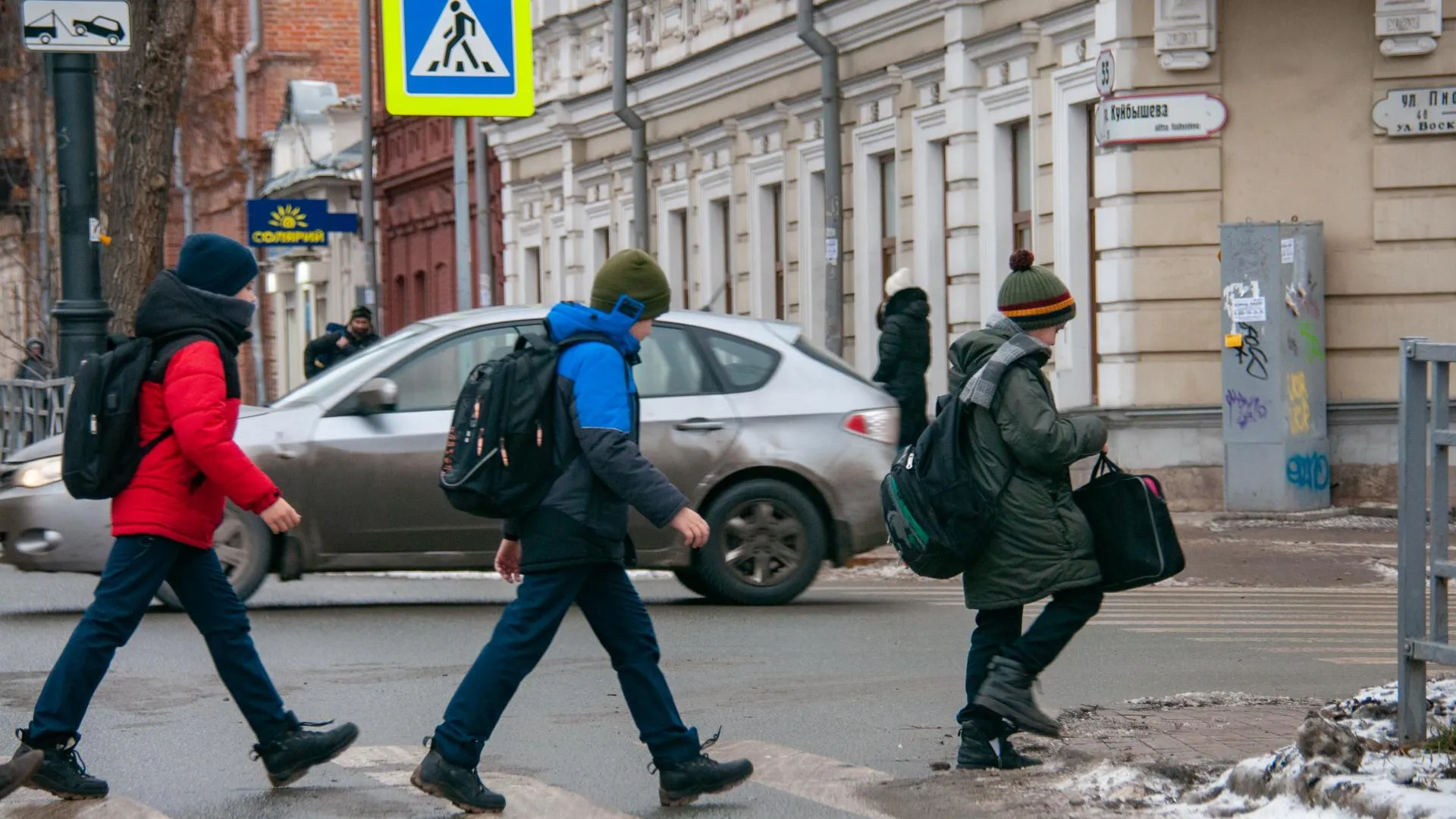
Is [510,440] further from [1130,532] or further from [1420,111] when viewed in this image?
[1420,111]

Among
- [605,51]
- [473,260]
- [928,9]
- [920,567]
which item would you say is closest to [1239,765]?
[920,567]

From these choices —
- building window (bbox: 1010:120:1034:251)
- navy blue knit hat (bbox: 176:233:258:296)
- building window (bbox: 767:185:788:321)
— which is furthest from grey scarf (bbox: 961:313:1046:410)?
building window (bbox: 767:185:788:321)

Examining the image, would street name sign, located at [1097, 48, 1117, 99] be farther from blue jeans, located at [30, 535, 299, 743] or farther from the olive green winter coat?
blue jeans, located at [30, 535, 299, 743]

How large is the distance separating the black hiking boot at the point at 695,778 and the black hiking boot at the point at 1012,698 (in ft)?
2.51

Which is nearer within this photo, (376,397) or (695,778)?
(695,778)

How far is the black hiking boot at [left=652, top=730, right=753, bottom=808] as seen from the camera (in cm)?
698

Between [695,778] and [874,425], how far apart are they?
6309 millimetres

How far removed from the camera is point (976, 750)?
7.43 meters

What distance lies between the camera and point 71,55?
17.8 metres

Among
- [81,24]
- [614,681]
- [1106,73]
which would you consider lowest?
[614,681]

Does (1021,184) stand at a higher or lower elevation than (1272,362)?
higher

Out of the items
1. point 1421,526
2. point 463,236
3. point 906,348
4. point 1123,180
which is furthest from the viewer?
point 463,236

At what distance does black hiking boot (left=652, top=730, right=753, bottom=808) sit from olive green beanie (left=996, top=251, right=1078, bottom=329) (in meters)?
1.57

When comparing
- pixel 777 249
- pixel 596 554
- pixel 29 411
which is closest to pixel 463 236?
pixel 777 249
